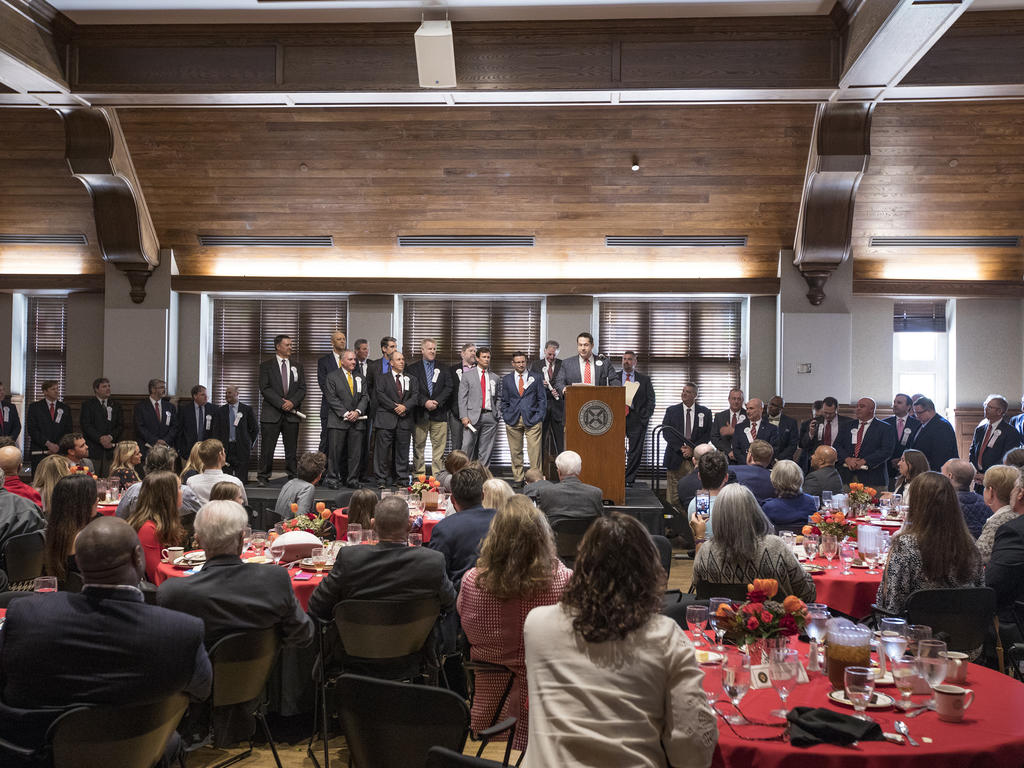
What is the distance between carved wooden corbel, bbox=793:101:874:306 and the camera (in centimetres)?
853

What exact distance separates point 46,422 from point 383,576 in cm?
843

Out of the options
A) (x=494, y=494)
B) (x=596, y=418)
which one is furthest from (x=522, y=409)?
(x=494, y=494)

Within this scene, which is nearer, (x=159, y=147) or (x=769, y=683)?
(x=769, y=683)

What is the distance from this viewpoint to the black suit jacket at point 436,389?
9984 millimetres

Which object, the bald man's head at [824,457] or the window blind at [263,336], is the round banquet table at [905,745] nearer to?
the bald man's head at [824,457]

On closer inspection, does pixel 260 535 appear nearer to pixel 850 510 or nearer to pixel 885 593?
pixel 885 593

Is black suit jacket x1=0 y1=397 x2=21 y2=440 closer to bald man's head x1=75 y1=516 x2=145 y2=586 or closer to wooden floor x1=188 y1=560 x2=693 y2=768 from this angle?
wooden floor x1=188 y1=560 x2=693 y2=768

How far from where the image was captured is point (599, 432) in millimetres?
8070

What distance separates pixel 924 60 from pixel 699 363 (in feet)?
15.8

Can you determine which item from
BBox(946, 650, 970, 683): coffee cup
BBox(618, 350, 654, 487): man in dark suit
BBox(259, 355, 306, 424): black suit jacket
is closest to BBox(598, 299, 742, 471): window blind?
BBox(618, 350, 654, 487): man in dark suit

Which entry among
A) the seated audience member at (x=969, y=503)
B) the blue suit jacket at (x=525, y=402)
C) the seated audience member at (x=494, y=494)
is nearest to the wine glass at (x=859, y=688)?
the seated audience member at (x=494, y=494)

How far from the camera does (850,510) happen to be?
5.82m

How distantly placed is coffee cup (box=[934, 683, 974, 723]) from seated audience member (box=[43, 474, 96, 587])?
368 centimetres

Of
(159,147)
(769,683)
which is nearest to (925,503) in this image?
(769,683)
